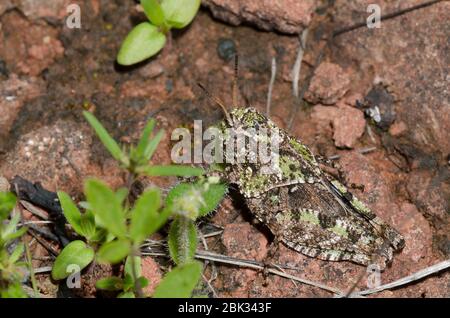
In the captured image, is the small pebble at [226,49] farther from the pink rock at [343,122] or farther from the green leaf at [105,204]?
the green leaf at [105,204]

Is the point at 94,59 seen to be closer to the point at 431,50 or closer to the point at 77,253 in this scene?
the point at 77,253

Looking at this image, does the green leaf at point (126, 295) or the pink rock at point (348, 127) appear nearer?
the green leaf at point (126, 295)

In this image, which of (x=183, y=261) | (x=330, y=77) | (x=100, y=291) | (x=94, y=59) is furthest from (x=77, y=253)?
(x=330, y=77)

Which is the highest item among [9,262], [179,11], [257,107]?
[179,11]

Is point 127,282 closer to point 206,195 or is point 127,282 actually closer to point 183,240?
point 183,240

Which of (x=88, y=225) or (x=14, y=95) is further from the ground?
(x=14, y=95)

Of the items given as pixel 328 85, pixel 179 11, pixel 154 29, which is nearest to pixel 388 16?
pixel 328 85

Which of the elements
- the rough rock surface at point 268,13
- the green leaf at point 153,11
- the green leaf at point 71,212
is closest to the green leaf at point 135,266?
the green leaf at point 71,212
